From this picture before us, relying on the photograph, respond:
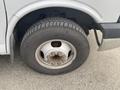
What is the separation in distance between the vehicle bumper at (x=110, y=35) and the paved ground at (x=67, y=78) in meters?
0.46

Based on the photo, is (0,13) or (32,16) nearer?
(0,13)

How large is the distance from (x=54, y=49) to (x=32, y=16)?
436 mm

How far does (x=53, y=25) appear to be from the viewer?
2354mm

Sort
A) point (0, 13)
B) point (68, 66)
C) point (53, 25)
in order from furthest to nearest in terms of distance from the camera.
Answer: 1. point (68, 66)
2. point (53, 25)
3. point (0, 13)

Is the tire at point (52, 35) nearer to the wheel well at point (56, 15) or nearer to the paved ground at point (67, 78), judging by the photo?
the wheel well at point (56, 15)

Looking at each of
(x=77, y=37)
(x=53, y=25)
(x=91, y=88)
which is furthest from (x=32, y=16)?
(x=91, y=88)

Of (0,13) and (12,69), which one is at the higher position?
(0,13)

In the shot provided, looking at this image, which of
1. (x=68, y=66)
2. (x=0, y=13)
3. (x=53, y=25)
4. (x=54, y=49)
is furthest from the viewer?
(x=68, y=66)

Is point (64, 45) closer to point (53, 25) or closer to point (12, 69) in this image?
point (53, 25)

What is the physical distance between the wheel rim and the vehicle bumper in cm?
35

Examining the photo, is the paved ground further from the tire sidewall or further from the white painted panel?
the white painted panel

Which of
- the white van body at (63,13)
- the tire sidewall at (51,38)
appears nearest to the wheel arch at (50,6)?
the white van body at (63,13)

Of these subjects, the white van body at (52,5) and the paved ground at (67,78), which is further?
the paved ground at (67,78)

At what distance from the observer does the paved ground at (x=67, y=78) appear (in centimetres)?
264
